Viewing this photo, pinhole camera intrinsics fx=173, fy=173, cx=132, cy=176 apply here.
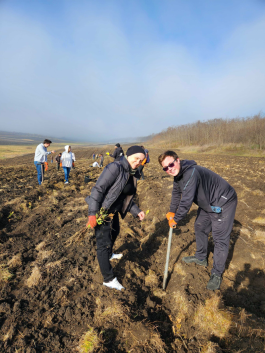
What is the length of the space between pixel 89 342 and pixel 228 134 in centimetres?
5181

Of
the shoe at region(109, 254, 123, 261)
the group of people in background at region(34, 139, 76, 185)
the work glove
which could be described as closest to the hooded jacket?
the group of people in background at region(34, 139, 76, 185)

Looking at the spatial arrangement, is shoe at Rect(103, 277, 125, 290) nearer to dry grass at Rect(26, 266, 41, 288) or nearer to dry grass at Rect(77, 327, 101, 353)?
dry grass at Rect(77, 327, 101, 353)

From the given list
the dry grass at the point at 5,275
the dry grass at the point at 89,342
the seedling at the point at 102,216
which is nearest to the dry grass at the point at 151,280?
the dry grass at the point at 89,342

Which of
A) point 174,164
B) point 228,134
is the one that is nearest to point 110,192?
point 174,164

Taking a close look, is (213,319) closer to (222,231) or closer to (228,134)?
(222,231)

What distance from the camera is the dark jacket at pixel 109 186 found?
8.31ft

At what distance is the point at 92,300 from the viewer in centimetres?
275

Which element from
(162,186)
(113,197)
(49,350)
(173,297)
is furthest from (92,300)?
(162,186)

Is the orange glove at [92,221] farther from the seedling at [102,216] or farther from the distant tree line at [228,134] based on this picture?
the distant tree line at [228,134]

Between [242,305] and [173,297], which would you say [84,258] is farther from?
[242,305]

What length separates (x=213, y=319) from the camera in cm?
246

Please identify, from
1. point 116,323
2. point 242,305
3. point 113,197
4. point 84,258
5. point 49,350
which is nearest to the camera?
point 49,350

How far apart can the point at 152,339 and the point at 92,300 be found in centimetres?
106

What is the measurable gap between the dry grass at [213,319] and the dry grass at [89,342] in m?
1.42
